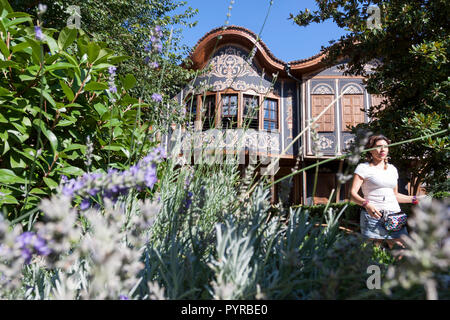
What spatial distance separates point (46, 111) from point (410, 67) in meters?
7.00

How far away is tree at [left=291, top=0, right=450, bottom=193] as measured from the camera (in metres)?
5.29

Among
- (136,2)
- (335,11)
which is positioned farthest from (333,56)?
(136,2)

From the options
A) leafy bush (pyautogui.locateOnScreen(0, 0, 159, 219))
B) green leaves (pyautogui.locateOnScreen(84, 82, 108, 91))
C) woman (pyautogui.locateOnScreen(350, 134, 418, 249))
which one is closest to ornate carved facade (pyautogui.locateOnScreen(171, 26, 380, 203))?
woman (pyautogui.locateOnScreen(350, 134, 418, 249))

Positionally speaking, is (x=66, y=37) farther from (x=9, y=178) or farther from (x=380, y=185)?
(x=380, y=185)

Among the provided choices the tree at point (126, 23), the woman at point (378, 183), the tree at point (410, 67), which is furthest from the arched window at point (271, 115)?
the woman at point (378, 183)

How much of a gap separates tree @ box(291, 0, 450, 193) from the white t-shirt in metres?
2.50

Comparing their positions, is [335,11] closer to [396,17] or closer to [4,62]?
[396,17]

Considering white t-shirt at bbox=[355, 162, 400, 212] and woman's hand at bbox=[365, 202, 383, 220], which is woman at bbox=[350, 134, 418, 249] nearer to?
white t-shirt at bbox=[355, 162, 400, 212]

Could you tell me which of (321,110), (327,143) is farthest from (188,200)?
(321,110)

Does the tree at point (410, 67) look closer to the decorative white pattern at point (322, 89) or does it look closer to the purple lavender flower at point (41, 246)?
the purple lavender flower at point (41, 246)

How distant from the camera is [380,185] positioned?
327cm

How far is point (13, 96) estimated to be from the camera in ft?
5.34

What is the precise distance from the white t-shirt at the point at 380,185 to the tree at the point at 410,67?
2.50 meters
